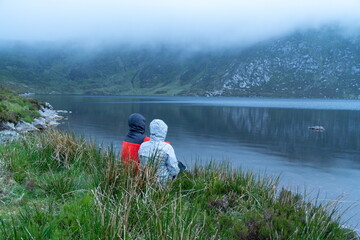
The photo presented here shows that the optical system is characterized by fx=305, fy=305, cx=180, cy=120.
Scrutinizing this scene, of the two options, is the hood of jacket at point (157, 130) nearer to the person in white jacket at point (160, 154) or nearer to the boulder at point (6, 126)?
the person in white jacket at point (160, 154)

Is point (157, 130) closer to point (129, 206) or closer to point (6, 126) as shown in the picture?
point (129, 206)

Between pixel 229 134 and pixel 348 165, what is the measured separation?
13825mm

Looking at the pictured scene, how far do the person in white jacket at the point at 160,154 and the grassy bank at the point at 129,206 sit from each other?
0.28m

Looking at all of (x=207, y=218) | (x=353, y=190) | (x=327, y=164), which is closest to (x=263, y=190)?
(x=207, y=218)

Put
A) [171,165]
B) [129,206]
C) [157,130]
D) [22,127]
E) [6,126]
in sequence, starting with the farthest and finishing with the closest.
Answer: [22,127] → [6,126] → [157,130] → [171,165] → [129,206]

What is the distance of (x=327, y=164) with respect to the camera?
1927cm

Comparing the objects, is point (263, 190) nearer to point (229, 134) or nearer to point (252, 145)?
point (252, 145)

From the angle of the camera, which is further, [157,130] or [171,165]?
[157,130]

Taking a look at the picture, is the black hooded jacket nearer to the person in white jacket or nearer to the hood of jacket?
the person in white jacket

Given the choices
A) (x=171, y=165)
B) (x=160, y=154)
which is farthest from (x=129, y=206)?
(x=171, y=165)

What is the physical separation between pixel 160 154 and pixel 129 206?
1988 mm

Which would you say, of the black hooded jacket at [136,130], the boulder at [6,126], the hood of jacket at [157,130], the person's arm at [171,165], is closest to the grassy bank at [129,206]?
the person's arm at [171,165]

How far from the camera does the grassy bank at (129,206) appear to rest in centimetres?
346

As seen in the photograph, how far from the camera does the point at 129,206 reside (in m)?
3.81
